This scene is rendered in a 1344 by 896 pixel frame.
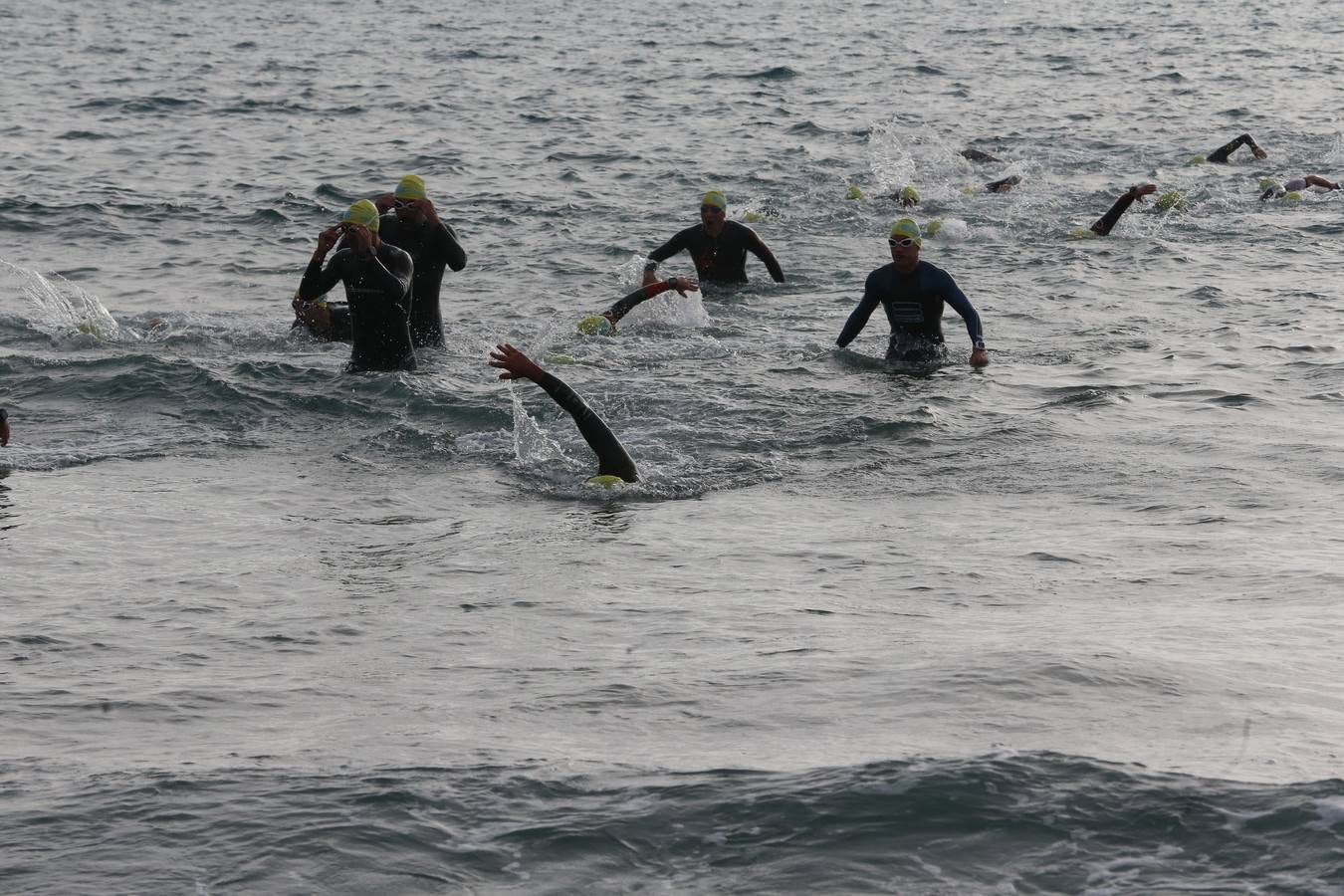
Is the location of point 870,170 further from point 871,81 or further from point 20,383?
point 20,383

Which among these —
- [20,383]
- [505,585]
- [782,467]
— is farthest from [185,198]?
[505,585]

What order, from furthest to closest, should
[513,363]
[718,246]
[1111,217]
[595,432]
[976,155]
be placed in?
[976,155]
[1111,217]
[718,246]
[595,432]
[513,363]

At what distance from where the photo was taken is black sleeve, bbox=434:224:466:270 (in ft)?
44.7

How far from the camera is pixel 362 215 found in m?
12.0

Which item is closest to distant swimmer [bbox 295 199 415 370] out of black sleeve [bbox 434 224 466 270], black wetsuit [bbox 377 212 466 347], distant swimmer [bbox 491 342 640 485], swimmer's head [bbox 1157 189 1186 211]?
black wetsuit [bbox 377 212 466 347]

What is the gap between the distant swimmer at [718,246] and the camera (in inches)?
651

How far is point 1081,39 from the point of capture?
44156 millimetres

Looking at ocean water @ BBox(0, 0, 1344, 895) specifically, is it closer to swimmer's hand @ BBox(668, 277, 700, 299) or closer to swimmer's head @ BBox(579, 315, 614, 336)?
swimmer's head @ BBox(579, 315, 614, 336)

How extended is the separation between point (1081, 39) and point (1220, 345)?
31.6 metres

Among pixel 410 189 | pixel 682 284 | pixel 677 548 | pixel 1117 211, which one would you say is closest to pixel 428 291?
pixel 410 189

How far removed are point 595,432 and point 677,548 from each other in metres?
1.28

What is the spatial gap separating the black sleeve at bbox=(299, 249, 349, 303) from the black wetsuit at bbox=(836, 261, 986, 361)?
4.43 m

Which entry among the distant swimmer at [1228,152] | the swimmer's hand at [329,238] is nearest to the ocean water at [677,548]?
the distant swimmer at [1228,152]

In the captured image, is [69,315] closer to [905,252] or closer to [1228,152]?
[905,252]
